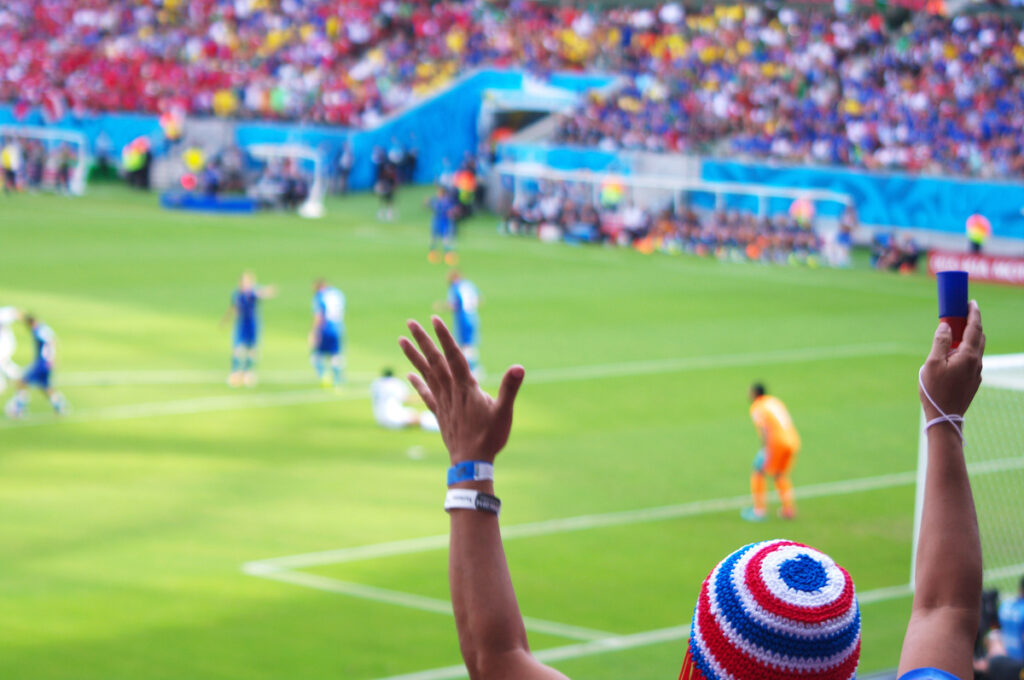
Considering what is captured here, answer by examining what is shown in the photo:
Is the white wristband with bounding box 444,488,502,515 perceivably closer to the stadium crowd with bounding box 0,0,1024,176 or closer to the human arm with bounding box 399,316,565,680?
the human arm with bounding box 399,316,565,680

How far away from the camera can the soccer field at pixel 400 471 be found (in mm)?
12789

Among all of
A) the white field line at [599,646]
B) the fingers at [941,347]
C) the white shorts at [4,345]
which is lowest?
the white field line at [599,646]

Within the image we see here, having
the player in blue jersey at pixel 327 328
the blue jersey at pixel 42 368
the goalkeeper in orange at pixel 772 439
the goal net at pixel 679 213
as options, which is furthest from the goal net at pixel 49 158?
the goalkeeper in orange at pixel 772 439

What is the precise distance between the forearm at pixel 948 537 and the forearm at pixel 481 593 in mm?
896

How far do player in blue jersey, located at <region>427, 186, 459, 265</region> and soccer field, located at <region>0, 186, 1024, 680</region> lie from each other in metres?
3.74

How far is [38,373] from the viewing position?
20.4m

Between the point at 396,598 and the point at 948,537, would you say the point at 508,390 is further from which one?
the point at 396,598

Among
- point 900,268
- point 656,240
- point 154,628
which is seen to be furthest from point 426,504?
point 656,240

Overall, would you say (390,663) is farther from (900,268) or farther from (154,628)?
(900,268)

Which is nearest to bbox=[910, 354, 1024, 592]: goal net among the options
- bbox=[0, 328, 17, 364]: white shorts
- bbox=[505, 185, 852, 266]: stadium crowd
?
bbox=[0, 328, 17, 364]: white shorts

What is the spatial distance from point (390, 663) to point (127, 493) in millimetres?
5916

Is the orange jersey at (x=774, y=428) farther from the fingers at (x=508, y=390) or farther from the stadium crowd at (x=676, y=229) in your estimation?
the stadium crowd at (x=676, y=229)

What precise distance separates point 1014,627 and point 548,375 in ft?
47.5

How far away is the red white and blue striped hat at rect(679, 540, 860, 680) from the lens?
2.36 m
